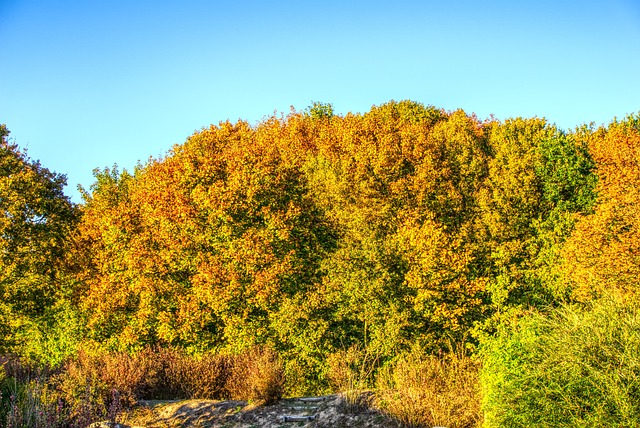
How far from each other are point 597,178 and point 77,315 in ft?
84.9

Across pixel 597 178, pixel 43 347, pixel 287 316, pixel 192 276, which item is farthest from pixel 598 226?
pixel 43 347

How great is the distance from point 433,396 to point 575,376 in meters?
3.82

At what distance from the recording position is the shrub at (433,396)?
13.3m

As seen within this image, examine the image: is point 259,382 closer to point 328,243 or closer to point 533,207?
point 328,243

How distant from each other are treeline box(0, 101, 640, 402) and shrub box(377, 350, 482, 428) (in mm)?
9786

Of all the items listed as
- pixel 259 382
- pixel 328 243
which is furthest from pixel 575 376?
pixel 328 243

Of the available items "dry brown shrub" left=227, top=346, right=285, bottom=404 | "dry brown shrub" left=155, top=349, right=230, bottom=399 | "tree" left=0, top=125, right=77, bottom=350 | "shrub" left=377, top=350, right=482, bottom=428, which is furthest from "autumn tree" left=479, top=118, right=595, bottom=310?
"tree" left=0, top=125, right=77, bottom=350

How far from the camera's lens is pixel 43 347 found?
118ft

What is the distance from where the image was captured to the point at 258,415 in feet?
50.4

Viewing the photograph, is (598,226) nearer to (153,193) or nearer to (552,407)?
(552,407)

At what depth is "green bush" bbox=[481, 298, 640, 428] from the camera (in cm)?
1035

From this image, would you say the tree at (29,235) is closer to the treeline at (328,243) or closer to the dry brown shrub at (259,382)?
the treeline at (328,243)

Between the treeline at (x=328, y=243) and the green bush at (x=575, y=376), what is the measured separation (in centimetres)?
1355

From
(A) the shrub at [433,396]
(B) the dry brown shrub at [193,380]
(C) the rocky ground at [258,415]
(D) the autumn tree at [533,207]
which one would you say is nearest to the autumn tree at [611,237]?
(D) the autumn tree at [533,207]
